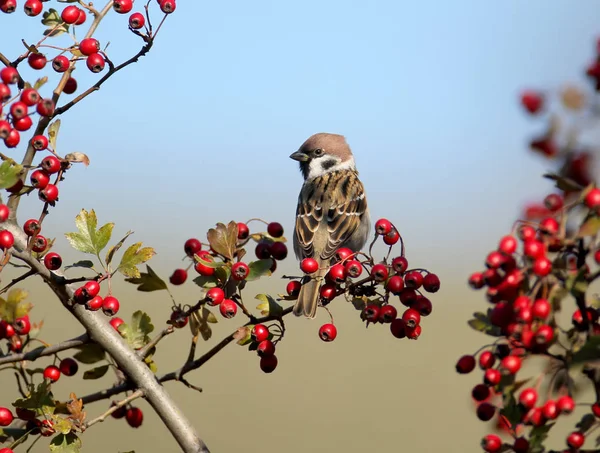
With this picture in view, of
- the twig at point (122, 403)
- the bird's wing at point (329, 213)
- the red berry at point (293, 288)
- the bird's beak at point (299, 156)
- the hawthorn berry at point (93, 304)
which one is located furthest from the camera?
the bird's beak at point (299, 156)

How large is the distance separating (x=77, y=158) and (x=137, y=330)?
0.60 m

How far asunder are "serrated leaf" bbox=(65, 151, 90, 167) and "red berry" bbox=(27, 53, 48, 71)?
334 millimetres

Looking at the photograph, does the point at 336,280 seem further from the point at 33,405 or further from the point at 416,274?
the point at 33,405

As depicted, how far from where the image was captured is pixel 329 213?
16.9 feet

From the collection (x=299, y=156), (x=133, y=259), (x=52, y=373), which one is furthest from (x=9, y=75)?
(x=299, y=156)

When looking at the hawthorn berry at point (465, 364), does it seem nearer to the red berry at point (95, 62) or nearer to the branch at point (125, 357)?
the branch at point (125, 357)

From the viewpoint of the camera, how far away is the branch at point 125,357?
2.14 meters

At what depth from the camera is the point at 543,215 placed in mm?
1619

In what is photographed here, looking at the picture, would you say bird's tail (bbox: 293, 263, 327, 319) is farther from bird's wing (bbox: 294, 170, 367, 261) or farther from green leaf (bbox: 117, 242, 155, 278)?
bird's wing (bbox: 294, 170, 367, 261)

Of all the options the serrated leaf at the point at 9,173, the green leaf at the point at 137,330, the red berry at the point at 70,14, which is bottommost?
the green leaf at the point at 137,330

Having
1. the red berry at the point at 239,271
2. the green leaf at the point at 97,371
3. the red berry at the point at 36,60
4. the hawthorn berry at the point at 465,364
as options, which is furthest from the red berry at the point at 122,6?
the hawthorn berry at the point at 465,364

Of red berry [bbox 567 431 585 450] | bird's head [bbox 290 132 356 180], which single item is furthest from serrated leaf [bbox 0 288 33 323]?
bird's head [bbox 290 132 356 180]

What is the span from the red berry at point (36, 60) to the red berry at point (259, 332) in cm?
112

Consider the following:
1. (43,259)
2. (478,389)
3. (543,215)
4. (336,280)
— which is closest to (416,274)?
(336,280)
